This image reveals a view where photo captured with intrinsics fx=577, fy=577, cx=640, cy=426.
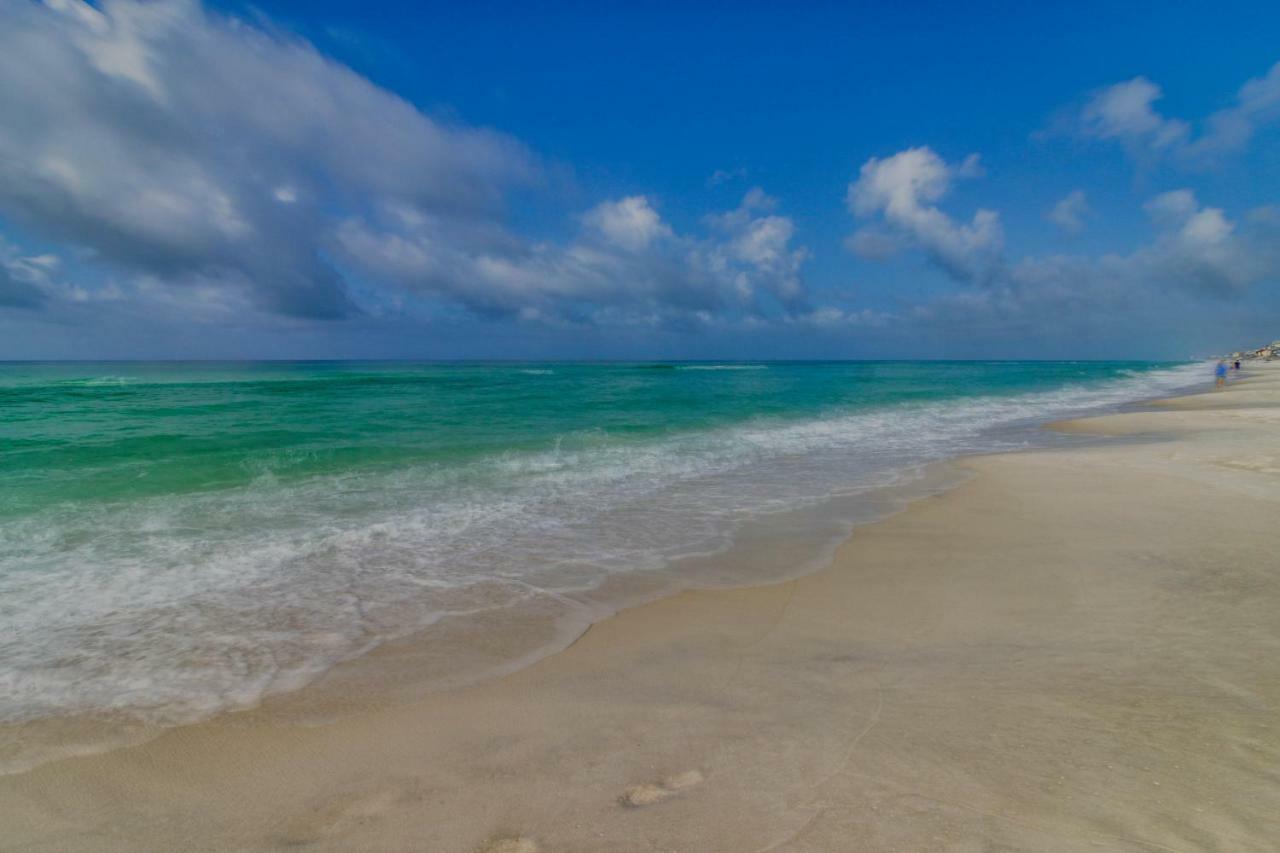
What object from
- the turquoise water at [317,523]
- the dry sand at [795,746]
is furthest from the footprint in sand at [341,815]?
the turquoise water at [317,523]

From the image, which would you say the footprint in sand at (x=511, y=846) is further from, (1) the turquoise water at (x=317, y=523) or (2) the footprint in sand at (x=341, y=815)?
(1) the turquoise water at (x=317, y=523)

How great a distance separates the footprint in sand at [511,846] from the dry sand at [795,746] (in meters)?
0.01

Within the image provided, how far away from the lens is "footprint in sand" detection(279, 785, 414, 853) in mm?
2867

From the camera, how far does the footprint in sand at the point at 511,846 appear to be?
8.89 ft

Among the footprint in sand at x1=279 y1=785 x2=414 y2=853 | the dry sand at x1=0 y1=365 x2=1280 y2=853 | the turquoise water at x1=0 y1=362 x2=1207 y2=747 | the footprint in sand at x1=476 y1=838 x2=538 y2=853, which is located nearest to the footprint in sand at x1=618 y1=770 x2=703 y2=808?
the dry sand at x1=0 y1=365 x2=1280 y2=853

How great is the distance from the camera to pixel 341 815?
299cm

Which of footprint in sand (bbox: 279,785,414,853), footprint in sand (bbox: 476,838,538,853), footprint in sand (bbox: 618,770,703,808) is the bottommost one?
footprint in sand (bbox: 279,785,414,853)

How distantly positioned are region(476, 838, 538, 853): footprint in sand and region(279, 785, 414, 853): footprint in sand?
0.64 m

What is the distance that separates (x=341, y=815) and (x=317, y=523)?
6.90 m

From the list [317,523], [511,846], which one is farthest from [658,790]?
[317,523]

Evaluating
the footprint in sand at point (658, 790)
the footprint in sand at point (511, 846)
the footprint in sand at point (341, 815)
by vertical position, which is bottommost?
the footprint in sand at point (341, 815)

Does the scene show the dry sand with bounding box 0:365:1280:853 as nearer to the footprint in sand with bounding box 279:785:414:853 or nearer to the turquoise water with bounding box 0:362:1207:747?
the footprint in sand with bounding box 279:785:414:853

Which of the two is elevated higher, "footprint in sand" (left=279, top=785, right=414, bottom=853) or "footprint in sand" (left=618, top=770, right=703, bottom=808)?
"footprint in sand" (left=618, top=770, right=703, bottom=808)

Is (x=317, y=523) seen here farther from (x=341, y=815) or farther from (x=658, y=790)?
(x=658, y=790)
